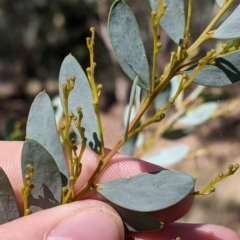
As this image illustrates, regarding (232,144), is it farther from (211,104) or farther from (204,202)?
(211,104)

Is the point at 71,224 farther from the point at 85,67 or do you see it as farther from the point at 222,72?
the point at 85,67

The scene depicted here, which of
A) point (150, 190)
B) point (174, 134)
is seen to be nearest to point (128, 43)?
point (150, 190)

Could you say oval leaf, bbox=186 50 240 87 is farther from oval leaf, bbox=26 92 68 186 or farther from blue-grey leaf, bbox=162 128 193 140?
blue-grey leaf, bbox=162 128 193 140

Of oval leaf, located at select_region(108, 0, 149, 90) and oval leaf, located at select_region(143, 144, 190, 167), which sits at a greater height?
oval leaf, located at select_region(108, 0, 149, 90)

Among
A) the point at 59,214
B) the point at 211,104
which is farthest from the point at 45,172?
the point at 211,104

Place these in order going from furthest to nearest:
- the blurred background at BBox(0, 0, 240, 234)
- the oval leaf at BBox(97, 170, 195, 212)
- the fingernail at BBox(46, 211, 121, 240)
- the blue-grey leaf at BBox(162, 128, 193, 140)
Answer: the blurred background at BBox(0, 0, 240, 234) → the blue-grey leaf at BBox(162, 128, 193, 140) → the fingernail at BBox(46, 211, 121, 240) → the oval leaf at BBox(97, 170, 195, 212)

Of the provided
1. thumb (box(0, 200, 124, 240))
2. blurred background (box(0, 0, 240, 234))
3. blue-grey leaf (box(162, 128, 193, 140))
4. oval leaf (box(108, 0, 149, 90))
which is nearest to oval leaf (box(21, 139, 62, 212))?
thumb (box(0, 200, 124, 240))
